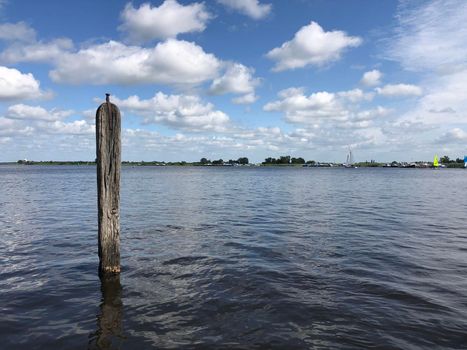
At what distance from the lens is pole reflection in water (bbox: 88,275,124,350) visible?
26.7 feet

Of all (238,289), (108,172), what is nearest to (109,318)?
(238,289)

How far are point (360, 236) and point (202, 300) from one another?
40.8 ft

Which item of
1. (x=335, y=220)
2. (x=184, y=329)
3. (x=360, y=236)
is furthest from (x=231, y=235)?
(x=184, y=329)

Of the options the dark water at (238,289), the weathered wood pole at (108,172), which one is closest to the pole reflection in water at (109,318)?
the dark water at (238,289)

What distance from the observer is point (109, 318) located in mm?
9406

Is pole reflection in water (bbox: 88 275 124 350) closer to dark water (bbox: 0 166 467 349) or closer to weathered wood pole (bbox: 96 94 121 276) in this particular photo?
dark water (bbox: 0 166 467 349)

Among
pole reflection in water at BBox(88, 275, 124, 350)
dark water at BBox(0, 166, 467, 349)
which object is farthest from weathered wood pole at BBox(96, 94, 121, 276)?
dark water at BBox(0, 166, 467, 349)

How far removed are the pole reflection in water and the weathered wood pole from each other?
94 centimetres

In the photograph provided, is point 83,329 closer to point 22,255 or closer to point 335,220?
point 22,255

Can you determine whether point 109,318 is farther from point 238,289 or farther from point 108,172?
point 108,172

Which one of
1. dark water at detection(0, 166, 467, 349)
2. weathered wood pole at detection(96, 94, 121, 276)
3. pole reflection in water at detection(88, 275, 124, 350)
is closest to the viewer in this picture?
pole reflection in water at detection(88, 275, 124, 350)

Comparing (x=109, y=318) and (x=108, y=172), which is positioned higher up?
(x=108, y=172)

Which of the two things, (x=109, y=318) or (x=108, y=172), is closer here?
(x=109, y=318)

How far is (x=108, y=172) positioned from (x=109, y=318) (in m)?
4.23
